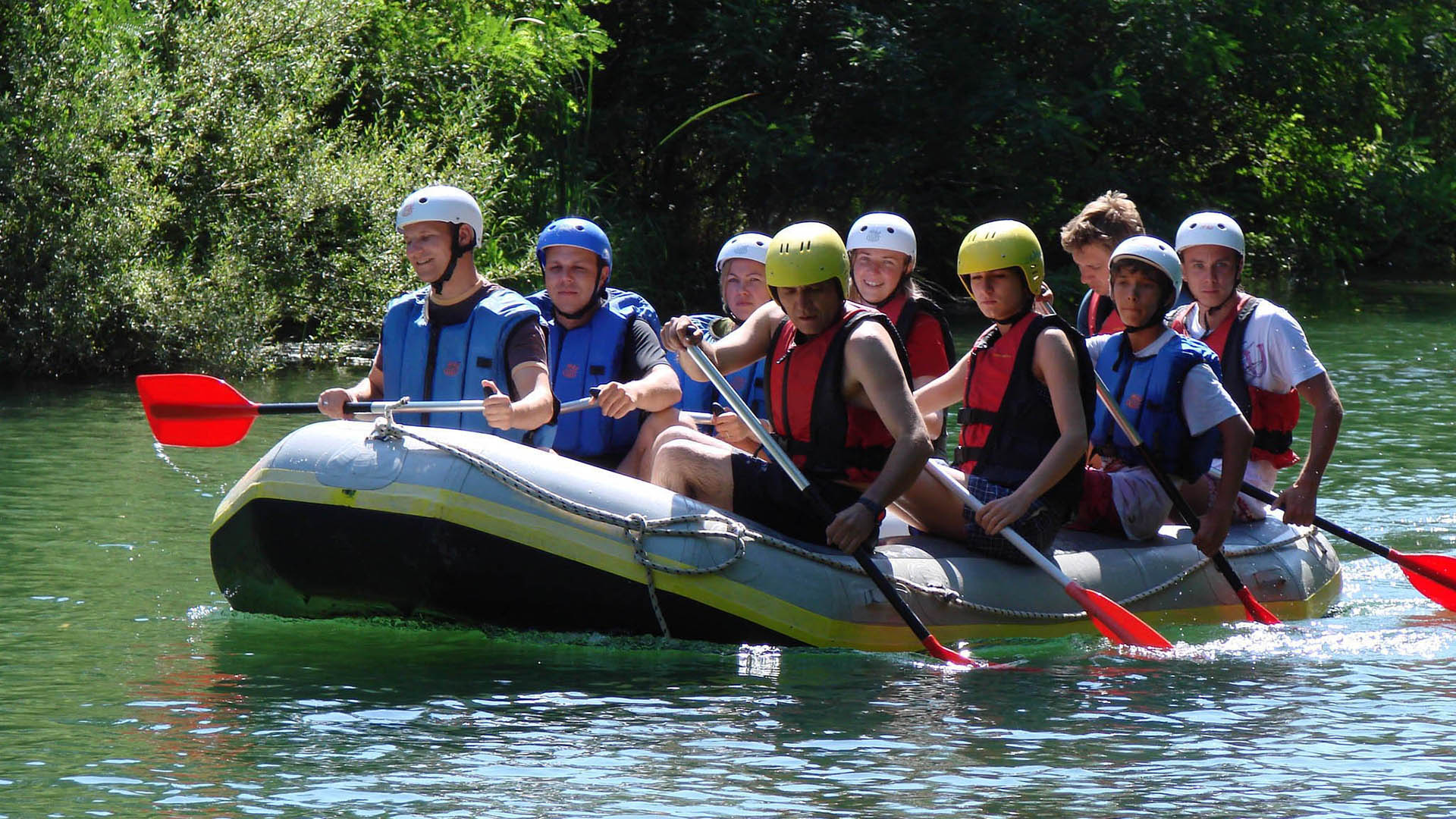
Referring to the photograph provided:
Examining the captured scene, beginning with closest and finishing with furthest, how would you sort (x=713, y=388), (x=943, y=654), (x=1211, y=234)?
(x=943, y=654) → (x=1211, y=234) → (x=713, y=388)

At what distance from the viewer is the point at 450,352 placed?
570 centimetres

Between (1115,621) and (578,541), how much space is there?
1721mm

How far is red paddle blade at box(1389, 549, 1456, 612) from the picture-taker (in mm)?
6590

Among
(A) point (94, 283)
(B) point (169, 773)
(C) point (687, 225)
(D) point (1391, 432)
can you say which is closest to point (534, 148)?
(C) point (687, 225)

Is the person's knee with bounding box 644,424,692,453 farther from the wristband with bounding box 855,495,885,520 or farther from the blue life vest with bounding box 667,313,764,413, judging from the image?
the blue life vest with bounding box 667,313,764,413

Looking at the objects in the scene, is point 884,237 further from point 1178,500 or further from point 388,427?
point 388,427

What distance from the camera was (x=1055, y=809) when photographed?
404 cm

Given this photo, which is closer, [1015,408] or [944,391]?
[1015,408]

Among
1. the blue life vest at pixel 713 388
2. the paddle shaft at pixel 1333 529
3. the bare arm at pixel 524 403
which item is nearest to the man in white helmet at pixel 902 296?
the blue life vest at pixel 713 388

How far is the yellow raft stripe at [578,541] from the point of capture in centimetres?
514

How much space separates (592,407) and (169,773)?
2.34 meters

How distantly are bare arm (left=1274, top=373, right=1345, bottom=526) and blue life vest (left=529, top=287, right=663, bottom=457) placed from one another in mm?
2300

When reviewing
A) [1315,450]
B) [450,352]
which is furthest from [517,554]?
[1315,450]

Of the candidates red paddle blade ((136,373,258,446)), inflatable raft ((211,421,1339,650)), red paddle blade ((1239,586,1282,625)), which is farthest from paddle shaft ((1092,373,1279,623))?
red paddle blade ((136,373,258,446))
